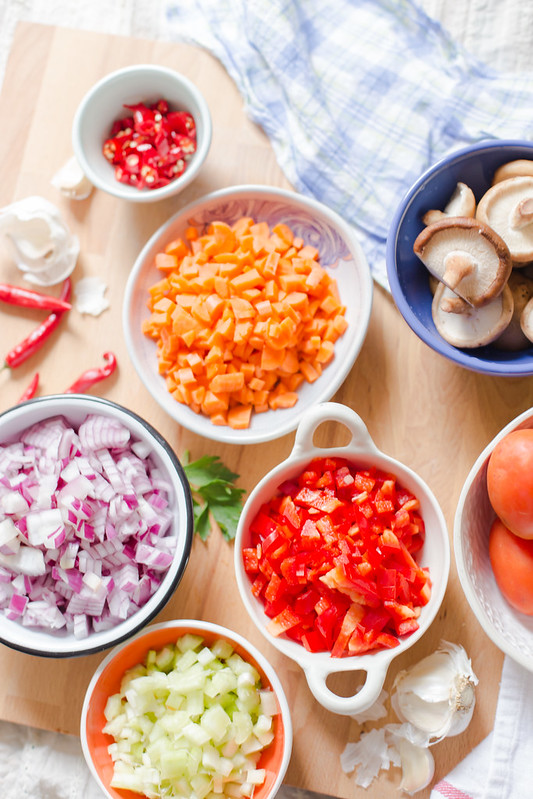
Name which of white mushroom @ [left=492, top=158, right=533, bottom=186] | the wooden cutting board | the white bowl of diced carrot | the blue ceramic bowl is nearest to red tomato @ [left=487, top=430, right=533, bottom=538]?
the blue ceramic bowl

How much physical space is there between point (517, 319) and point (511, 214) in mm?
214

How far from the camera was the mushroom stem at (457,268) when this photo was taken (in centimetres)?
140

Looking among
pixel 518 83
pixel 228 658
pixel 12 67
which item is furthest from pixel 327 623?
pixel 12 67

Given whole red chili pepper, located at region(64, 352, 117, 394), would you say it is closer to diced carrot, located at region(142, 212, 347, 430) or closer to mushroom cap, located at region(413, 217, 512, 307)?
diced carrot, located at region(142, 212, 347, 430)

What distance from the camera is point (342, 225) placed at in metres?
1.64

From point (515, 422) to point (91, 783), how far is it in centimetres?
144

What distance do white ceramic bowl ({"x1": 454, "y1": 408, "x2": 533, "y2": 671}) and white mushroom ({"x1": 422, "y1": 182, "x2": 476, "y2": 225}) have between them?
44 centimetres

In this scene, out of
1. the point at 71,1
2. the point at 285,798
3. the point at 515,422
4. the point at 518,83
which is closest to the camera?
the point at 515,422

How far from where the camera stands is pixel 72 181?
1792 millimetres

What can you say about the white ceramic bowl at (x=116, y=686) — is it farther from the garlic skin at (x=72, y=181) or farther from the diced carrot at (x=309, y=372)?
the garlic skin at (x=72, y=181)

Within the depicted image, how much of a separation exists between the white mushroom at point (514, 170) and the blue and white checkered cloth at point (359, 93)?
0.82ft

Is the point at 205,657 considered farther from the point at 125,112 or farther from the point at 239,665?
the point at 125,112

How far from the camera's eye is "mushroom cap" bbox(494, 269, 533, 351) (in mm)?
1528

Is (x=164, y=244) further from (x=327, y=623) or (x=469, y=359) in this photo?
(x=327, y=623)
